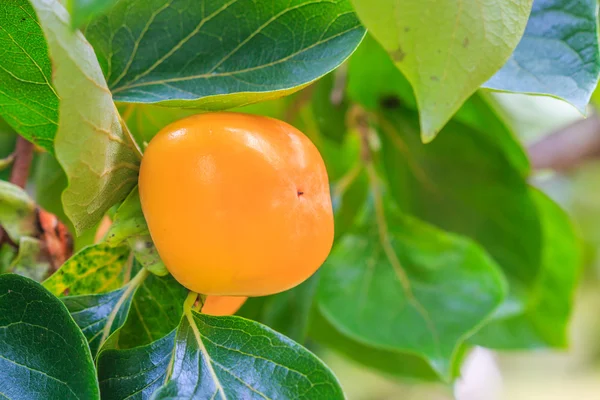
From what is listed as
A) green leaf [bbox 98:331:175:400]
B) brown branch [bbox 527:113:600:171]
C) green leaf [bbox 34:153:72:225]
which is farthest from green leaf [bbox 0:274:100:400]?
brown branch [bbox 527:113:600:171]

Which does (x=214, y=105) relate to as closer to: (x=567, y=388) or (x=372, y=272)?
(x=372, y=272)

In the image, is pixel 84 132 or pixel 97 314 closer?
pixel 84 132

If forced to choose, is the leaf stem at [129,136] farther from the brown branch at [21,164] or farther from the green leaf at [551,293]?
the green leaf at [551,293]

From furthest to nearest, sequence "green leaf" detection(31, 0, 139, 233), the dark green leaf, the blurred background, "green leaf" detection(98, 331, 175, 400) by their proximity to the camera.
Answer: the blurred background
the dark green leaf
"green leaf" detection(98, 331, 175, 400)
"green leaf" detection(31, 0, 139, 233)

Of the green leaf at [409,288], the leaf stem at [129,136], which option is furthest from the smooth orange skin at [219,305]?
the green leaf at [409,288]

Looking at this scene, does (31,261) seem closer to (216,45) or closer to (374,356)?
(216,45)

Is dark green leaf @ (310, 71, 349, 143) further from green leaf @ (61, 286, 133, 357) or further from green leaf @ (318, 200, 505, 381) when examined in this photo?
green leaf @ (61, 286, 133, 357)

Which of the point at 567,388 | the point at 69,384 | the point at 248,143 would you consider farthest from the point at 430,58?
the point at 567,388

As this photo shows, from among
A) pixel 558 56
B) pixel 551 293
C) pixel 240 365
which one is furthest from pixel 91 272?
pixel 551 293
